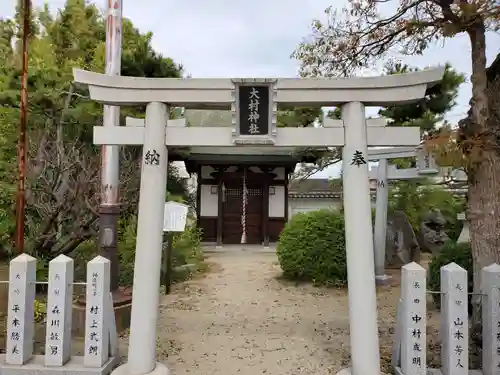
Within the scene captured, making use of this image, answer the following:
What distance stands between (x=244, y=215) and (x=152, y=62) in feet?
22.4

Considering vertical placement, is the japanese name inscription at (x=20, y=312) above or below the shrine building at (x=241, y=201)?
below

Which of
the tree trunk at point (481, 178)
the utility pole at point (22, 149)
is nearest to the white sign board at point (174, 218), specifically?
the utility pole at point (22, 149)

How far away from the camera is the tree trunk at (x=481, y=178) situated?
4.53m

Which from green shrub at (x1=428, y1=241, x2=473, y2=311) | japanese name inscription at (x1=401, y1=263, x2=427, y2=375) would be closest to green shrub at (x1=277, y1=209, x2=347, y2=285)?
green shrub at (x1=428, y1=241, x2=473, y2=311)

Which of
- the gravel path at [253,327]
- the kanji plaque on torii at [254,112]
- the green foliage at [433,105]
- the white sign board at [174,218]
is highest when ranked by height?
the green foliage at [433,105]

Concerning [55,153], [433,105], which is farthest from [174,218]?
[433,105]

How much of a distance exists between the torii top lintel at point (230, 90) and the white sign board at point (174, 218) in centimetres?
399

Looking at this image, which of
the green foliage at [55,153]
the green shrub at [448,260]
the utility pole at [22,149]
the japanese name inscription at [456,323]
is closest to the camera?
the japanese name inscription at [456,323]

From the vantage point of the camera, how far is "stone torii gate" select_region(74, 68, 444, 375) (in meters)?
4.34

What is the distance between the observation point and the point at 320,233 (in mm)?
9180

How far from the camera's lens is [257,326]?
255 inches

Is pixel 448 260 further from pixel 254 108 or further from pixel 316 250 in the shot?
Answer: pixel 254 108

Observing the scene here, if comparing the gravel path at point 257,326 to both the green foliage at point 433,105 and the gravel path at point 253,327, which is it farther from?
the green foliage at point 433,105

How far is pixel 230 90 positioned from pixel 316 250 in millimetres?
5477
